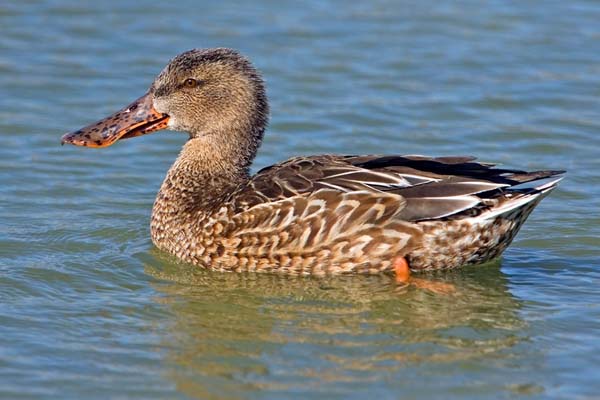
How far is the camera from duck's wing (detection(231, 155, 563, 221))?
9.64m

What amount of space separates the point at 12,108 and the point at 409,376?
24.3ft

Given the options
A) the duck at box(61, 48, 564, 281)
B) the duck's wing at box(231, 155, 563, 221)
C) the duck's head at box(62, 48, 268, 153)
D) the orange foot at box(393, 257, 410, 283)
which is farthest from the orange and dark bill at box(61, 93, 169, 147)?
the orange foot at box(393, 257, 410, 283)

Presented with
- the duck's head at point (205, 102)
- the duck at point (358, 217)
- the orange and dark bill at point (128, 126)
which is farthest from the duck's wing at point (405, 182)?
the orange and dark bill at point (128, 126)

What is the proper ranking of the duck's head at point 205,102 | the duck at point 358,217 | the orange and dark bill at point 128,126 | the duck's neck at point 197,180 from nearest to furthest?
1. the duck at point 358,217
2. the duck's neck at point 197,180
3. the duck's head at point 205,102
4. the orange and dark bill at point 128,126

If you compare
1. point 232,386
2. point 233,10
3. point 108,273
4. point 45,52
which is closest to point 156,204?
point 108,273

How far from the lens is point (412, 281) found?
991 centimetres

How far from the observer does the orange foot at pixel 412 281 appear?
983 centimetres

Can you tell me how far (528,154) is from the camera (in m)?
13.2

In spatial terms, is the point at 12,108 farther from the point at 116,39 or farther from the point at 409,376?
the point at 409,376

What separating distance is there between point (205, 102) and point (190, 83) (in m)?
0.21

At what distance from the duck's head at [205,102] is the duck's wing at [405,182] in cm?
86

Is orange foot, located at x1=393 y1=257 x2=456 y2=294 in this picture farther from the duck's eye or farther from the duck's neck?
the duck's eye

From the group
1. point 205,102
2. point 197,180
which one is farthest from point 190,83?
point 197,180

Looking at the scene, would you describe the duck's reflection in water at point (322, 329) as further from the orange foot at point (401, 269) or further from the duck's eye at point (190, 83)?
the duck's eye at point (190, 83)
